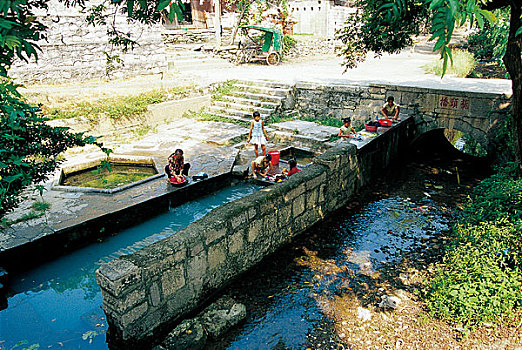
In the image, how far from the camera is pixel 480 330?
447 cm

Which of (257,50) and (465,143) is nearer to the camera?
(465,143)

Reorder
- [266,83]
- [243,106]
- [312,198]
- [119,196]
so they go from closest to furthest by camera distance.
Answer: [312,198], [119,196], [243,106], [266,83]

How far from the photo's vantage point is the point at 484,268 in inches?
195

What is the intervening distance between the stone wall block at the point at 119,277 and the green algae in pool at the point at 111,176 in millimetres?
5171

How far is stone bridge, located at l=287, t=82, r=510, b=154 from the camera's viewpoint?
35.4ft

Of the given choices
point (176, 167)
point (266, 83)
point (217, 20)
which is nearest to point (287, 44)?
point (217, 20)

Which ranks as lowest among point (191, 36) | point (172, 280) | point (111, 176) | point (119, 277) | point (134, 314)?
point (111, 176)

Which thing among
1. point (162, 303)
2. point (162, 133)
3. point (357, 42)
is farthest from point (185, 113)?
point (162, 303)

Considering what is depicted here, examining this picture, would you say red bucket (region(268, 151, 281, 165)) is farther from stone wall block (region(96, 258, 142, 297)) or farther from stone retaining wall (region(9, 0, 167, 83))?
stone wall block (region(96, 258, 142, 297))

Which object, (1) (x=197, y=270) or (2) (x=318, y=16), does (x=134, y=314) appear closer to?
(1) (x=197, y=270)

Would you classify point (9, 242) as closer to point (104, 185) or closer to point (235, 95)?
point (104, 185)

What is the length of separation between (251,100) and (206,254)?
1117cm

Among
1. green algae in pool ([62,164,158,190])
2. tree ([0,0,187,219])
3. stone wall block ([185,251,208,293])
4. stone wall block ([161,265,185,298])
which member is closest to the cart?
green algae in pool ([62,164,158,190])

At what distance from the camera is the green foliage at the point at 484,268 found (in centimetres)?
459
